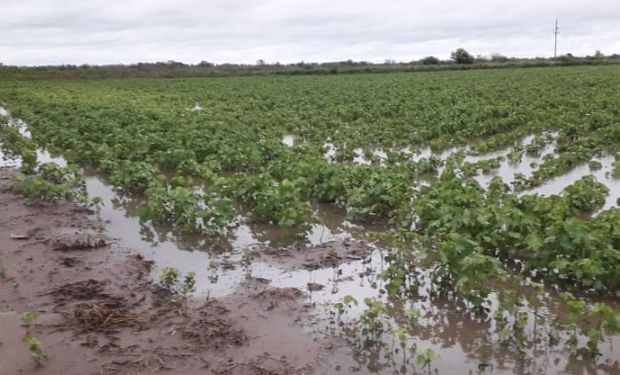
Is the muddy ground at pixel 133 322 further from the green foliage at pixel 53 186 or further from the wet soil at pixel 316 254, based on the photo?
the green foliage at pixel 53 186

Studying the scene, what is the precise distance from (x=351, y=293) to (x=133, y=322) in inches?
80.6

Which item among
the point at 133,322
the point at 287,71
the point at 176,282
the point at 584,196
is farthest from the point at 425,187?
the point at 287,71

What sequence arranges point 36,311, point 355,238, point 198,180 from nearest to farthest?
point 36,311 < point 355,238 < point 198,180

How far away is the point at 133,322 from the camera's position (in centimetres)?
517

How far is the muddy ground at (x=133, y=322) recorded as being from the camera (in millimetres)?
4539

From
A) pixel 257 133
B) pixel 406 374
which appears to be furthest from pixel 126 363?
pixel 257 133

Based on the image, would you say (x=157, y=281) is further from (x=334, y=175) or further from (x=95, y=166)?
(x=95, y=166)

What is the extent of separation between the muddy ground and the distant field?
711 mm

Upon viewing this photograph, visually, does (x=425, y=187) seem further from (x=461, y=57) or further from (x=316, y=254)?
(x=461, y=57)

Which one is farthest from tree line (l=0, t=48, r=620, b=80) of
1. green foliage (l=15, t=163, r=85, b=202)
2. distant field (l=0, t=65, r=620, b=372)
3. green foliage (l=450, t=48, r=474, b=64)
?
green foliage (l=15, t=163, r=85, b=202)

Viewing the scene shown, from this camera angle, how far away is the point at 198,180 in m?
11.1

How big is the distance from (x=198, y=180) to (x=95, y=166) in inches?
117

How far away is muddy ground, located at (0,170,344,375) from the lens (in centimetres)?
454

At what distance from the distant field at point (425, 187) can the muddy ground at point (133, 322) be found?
711mm
